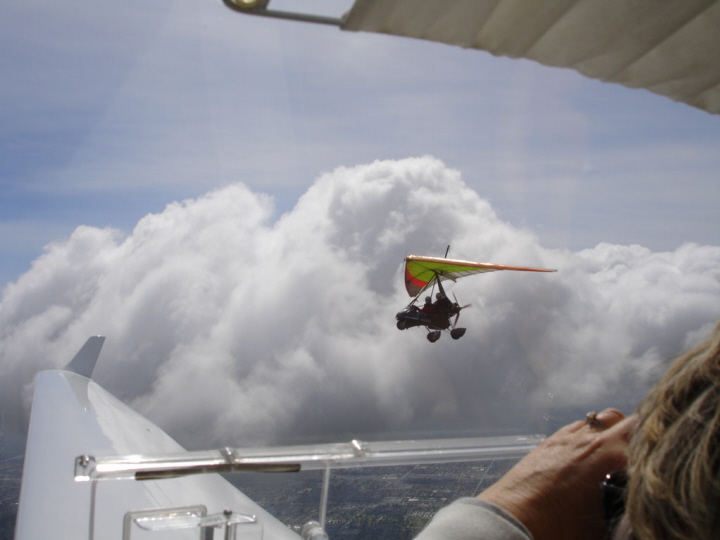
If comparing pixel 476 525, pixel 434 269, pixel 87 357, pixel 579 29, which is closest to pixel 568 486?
pixel 476 525

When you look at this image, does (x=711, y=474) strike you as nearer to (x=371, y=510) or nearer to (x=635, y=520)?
(x=635, y=520)

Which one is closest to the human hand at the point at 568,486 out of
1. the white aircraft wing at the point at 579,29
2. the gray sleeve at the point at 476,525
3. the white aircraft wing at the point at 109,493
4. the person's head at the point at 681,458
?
the gray sleeve at the point at 476,525

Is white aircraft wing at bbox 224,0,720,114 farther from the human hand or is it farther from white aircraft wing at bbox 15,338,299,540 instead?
white aircraft wing at bbox 15,338,299,540

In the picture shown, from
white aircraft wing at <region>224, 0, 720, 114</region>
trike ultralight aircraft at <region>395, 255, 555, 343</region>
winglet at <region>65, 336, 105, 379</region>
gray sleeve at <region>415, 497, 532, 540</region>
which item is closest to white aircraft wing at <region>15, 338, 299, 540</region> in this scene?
gray sleeve at <region>415, 497, 532, 540</region>

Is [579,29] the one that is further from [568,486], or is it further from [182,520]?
[182,520]

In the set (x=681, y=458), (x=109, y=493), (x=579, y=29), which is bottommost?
(x=109, y=493)

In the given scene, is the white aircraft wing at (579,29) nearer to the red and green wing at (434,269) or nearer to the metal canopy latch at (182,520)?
the metal canopy latch at (182,520)
